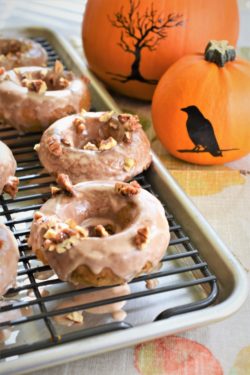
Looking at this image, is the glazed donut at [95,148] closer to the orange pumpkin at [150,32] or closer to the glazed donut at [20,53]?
the orange pumpkin at [150,32]

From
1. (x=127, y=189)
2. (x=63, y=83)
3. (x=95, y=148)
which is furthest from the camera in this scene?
(x=63, y=83)

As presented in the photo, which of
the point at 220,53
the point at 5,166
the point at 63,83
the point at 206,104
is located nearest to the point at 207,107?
the point at 206,104

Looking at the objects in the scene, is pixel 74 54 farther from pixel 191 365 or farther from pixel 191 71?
pixel 191 365

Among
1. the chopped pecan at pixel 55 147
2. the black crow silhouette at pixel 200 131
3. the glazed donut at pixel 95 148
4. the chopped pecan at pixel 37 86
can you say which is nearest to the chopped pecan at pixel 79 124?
the glazed donut at pixel 95 148

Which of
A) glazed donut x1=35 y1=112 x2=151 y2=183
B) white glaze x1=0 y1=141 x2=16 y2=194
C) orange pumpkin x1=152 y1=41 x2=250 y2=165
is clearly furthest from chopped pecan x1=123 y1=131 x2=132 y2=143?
white glaze x1=0 y1=141 x2=16 y2=194

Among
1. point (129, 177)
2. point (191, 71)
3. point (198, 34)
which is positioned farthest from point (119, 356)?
point (198, 34)

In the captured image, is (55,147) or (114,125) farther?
(114,125)

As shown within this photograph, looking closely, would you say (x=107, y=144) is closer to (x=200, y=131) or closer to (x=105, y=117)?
(x=105, y=117)
